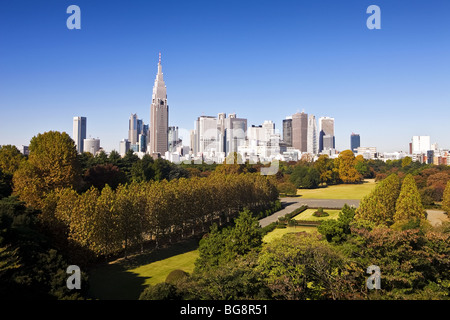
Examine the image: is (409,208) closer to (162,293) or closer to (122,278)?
(122,278)

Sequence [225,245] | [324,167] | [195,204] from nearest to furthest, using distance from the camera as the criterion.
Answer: [225,245], [195,204], [324,167]

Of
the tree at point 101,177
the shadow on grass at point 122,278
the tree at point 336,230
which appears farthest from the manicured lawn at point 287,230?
the tree at point 101,177

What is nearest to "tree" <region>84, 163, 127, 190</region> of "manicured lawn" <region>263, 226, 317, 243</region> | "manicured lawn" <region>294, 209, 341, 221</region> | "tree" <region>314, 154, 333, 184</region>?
"manicured lawn" <region>263, 226, 317, 243</region>

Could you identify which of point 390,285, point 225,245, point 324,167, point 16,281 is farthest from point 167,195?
point 324,167

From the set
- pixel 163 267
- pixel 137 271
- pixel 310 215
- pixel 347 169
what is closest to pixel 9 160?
pixel 137 271
